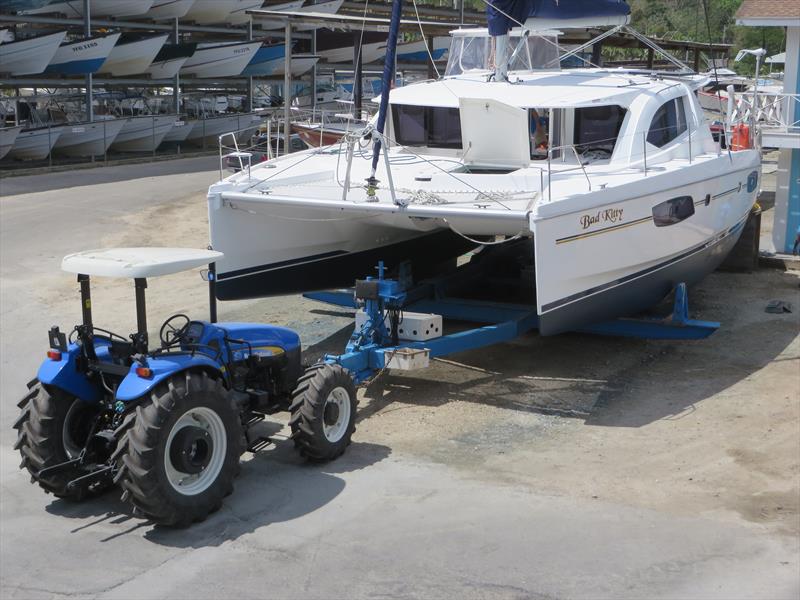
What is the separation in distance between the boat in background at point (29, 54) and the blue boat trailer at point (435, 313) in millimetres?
15704

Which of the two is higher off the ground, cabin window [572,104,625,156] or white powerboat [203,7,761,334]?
cabin window [572,104,625,156]

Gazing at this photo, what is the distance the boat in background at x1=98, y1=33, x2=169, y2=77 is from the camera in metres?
26.8

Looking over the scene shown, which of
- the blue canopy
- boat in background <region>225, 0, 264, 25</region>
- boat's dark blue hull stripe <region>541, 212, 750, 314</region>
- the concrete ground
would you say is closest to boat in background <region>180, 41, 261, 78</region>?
boat in background <region>225, 0, 264, 25</region>

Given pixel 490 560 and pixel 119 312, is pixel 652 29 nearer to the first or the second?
pixel 119 312

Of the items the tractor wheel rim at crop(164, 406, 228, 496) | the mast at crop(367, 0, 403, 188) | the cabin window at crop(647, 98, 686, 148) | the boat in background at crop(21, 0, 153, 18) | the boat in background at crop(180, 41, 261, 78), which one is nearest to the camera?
the tractor wheel rim at crop(164, 406, 228, 496)

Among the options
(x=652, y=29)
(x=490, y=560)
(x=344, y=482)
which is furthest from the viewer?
(x=652, y=29)

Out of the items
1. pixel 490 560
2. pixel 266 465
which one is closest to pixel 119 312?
pixel 266 465

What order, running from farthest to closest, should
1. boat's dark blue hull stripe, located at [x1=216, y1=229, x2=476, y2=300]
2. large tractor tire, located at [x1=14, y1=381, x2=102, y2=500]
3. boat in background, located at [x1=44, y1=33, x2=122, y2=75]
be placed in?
boat in background, located at [x1=44, y1=33, x2=122, y2=75]
boat's dark blue hull stripe, located at [x1=216, y1=229, x2=476, y2=300]
large tractor tire, located at [x1=14, y1=381, x2=102, y2=500]

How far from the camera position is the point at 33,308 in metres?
11.5

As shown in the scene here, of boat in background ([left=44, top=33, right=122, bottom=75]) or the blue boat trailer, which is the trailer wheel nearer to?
the blue boat trailer

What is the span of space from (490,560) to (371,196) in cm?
395

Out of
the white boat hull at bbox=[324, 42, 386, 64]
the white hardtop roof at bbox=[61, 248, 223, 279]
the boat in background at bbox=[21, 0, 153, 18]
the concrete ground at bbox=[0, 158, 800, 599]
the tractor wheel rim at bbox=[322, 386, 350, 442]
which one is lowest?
the concrete ground at bbox=[0, 158, 800, 599]

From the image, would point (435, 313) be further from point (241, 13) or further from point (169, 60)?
point (241, 13)

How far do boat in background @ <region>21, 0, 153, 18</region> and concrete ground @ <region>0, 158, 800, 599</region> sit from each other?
17651 mm
